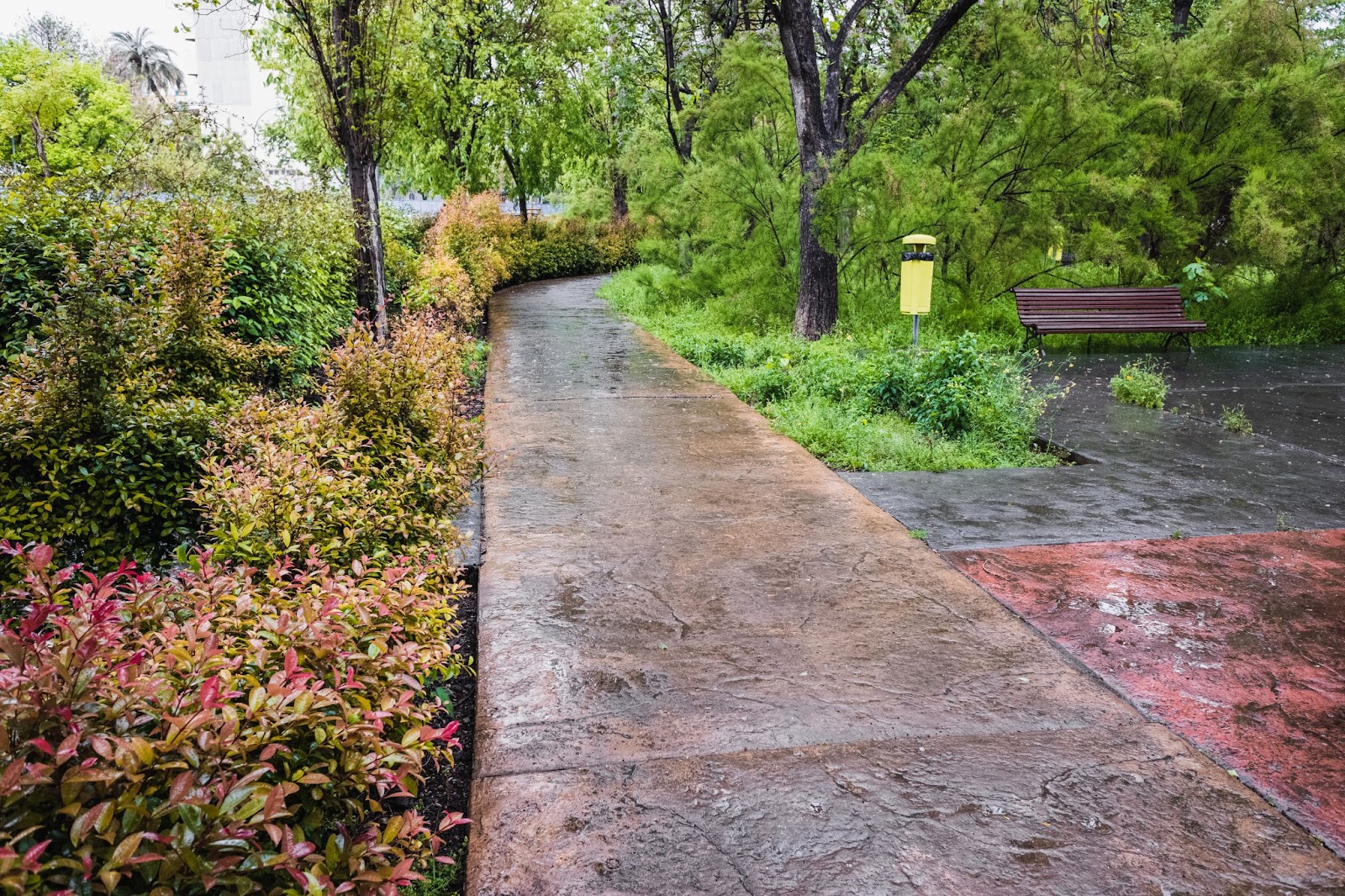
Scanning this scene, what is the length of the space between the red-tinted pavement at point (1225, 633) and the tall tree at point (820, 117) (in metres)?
7.18

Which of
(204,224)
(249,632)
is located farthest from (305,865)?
(204,224)

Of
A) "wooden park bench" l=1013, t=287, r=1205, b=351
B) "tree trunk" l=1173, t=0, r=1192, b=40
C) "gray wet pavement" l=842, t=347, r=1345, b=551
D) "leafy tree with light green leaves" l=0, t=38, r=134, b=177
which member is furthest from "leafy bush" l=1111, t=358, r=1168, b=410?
"leafy tree with light green leaves" l=0, t=38, r=134, b=177

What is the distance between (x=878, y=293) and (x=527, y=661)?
10.3 metres

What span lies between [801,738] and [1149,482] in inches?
150

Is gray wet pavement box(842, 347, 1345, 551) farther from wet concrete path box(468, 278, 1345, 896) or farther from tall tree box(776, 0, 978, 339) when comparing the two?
tall tree box(776, 0, 978, 339)

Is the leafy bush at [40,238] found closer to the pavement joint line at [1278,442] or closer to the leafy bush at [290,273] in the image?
the leafy bush at [290,273]

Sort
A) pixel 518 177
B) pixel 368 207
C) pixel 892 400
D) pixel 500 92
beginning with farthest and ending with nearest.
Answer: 1. pixel 518 177
2. pixel 500 92
3. pixel 368 207
4. pixel 892 400

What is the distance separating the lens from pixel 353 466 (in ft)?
11.0

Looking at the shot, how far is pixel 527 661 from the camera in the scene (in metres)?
3.07

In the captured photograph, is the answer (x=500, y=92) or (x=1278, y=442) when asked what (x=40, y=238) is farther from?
(x=500, y=92)

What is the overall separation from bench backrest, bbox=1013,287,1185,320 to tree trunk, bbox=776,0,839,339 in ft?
8.29

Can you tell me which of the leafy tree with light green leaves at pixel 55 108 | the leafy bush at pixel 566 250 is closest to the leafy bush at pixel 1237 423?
the leafy bush at pixel 566 250

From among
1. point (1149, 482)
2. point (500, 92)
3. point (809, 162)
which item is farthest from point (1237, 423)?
point (500, 92)

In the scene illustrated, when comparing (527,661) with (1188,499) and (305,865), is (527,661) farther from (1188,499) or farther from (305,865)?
(1188,499)
